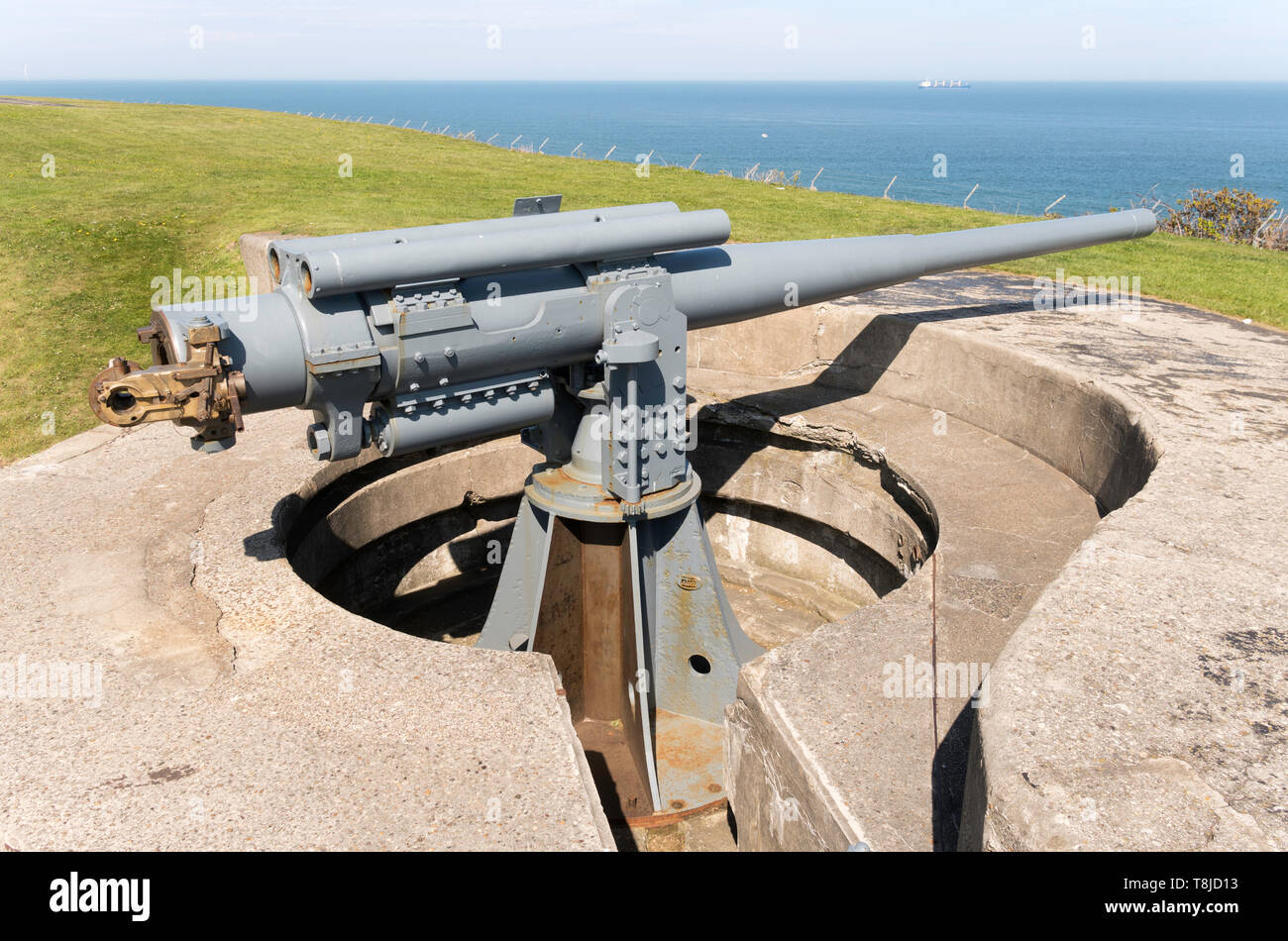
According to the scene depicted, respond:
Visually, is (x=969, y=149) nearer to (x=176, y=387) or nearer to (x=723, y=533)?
(x=723, y=533)

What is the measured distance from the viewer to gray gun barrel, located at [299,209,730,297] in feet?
13.2

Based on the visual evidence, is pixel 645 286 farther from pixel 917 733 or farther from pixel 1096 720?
pixel 1096 720

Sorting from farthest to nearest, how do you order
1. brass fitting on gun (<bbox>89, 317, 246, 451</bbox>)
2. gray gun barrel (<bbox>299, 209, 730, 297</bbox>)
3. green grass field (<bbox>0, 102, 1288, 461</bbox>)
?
1. green grass field (<bbox>0, 102, 1288, 461</bbox>)
2. gray gun barrel (<bbox>299, 209, 730, 297</bbox>)
3. brass fitting on gun (<bbox>89, 317, 246, 451</bbox>)

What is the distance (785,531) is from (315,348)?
227 inches

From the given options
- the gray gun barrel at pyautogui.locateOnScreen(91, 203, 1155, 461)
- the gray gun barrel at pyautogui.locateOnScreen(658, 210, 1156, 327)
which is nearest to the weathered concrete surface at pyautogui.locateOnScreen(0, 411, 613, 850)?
the gray gun barrel at pyautogui.locateOnScreen(91, 203, 1155, 461)

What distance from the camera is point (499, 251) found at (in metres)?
4.32

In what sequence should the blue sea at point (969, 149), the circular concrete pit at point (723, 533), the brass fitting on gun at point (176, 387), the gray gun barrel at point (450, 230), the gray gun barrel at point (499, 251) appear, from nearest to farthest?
the brass fitting on gun at point (176, 387), the gray gun barrel at point (499, 251), the gray gun barrel at point (450, 230), the circular concrete pit at point (723, 533), the blue sea at point (969, 149)

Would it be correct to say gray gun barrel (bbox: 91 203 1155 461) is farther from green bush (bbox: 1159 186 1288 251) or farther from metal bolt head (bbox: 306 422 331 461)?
green bush (bbox: 1159 186 1288 251)

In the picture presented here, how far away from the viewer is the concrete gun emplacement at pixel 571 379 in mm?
4062

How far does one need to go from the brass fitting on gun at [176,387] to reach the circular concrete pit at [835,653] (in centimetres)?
112

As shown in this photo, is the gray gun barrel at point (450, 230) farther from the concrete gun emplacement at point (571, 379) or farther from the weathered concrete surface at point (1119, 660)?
the weathered concrete surface at point (1119, 660)

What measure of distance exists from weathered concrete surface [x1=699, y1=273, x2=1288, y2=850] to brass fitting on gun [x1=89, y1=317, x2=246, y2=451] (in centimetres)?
249

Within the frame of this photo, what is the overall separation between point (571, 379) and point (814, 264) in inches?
66.2

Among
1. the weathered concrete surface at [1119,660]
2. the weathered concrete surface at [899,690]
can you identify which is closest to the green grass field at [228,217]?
the weathered concrete surface at [1119,660]
